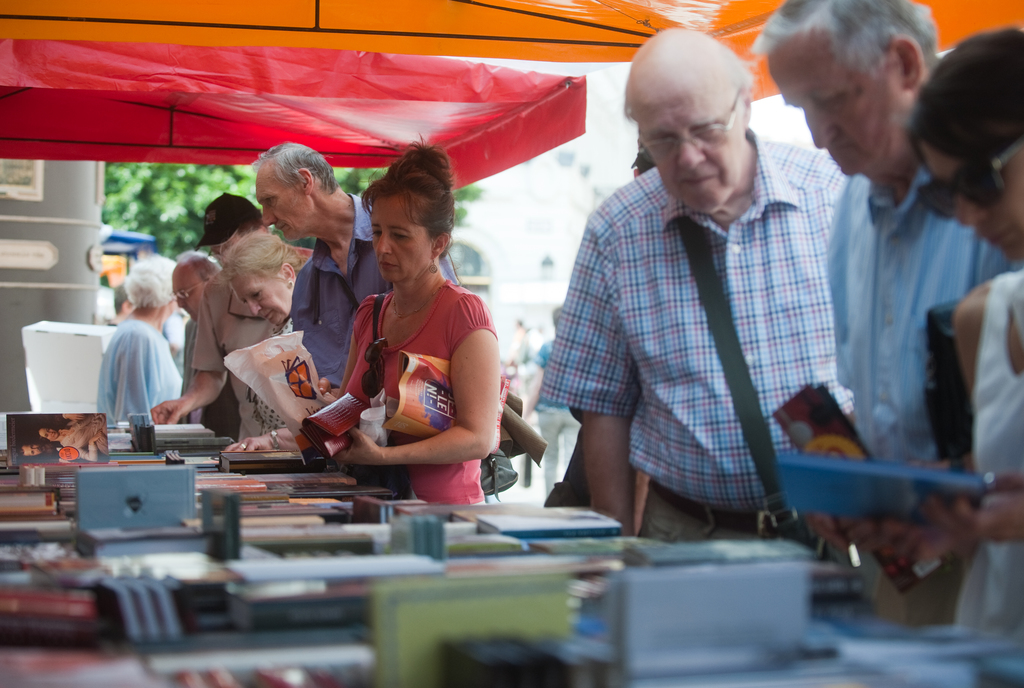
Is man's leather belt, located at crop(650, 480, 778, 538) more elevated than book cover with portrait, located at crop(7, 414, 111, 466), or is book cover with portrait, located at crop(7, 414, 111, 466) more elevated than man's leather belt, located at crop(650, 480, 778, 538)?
book cover with portrait, located at crop(7, 414, 111, 466)

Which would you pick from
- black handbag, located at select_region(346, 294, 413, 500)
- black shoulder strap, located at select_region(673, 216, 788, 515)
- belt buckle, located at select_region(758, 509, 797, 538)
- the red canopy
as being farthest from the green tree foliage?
belt buckle, located at select_region(758, 509, 797, 538)

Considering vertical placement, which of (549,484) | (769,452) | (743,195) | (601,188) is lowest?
(549,484)

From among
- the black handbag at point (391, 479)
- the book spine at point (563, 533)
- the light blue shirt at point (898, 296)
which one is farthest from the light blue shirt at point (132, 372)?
the light blue shirt at point (898, 296)

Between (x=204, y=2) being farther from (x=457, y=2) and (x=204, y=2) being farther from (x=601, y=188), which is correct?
(x=601, y=188)

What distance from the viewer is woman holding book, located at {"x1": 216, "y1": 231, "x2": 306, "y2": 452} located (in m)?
4.08

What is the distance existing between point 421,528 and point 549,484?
→ 6966 mm

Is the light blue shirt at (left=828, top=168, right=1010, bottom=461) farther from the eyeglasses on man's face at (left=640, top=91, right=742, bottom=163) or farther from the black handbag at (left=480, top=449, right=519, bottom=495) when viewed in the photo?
the black handbag at (left=480, top=449, right=519, bottom=495)

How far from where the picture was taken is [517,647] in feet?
3.01

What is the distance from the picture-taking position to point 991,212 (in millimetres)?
1365

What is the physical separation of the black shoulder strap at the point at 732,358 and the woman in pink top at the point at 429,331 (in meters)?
0.72

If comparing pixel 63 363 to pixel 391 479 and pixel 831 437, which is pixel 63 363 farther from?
pixel 831 437

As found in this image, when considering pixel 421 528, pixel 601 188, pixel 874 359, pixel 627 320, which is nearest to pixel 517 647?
pixel 421 528

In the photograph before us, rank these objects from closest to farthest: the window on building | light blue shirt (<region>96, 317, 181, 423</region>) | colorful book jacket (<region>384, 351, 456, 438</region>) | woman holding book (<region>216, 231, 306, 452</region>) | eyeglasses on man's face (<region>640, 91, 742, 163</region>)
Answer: eyeglasses on man's face (<region>640, 91, 742, 163</region>) → colorful book jacket (<region>384, 351, 456, 438</region>) → woman holding book (<region>216, 231, 306, 452</region>) → light blue shirt (<region>96, 317, 181, 423</region>) → the window on building

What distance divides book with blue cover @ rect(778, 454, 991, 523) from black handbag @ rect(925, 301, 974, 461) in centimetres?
31
